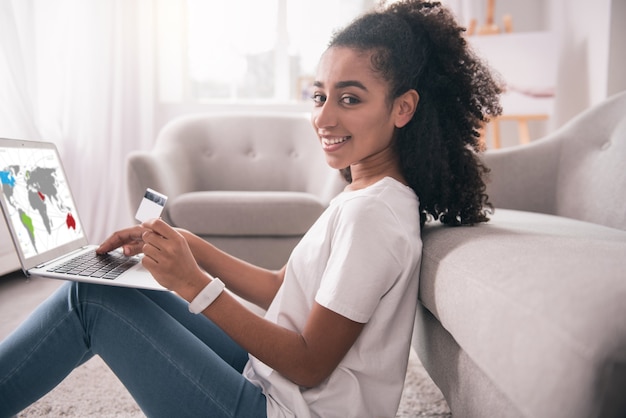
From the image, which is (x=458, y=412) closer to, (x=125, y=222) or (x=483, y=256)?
(x=483, y=256)

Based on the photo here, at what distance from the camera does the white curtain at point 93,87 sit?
9.42 feet

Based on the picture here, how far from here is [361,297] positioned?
0.65 meters

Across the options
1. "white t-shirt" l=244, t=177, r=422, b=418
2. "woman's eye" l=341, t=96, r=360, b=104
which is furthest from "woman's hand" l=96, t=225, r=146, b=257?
"woman's eye" l=341, t=96, r=360, b=104

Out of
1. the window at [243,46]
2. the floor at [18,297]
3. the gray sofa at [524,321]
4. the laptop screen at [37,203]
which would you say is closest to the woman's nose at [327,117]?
the gray sofa at [524,321]

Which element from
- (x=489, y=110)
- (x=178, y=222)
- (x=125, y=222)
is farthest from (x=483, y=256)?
(x=125, y=222)

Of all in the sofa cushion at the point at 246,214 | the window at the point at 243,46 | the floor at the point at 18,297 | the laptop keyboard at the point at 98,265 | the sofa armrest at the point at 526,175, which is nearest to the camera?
the laptop keyboard at the point at 98,265

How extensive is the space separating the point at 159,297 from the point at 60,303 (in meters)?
0.19

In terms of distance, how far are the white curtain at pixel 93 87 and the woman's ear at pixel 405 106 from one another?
7.94ft

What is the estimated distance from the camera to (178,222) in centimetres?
209

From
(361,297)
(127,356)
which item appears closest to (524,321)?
(361,297)

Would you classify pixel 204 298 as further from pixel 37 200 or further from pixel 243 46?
pixel 243 46

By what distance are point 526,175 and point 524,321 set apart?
4.06 feet

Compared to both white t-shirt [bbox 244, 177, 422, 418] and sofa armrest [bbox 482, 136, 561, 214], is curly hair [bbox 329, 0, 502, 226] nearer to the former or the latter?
white t-shirt [bbox 244, 177, 422, 418]

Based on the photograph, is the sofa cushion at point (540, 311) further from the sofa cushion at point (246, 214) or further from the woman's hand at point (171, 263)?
the sofa cushion at point (246, 214)
